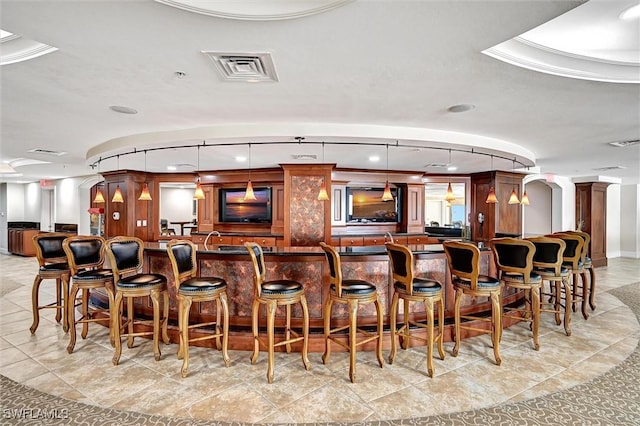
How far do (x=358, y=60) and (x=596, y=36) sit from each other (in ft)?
6.29

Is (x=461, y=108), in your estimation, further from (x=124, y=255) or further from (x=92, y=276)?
(x=92, y=276)

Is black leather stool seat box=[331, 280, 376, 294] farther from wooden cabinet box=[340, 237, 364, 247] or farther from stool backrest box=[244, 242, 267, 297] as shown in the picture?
wooden cabinet box=[340, 237, 364, 247]

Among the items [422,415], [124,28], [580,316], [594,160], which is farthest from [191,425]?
[594,160]

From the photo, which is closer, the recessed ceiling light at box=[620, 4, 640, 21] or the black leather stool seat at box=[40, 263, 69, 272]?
the recessed ceiling light at box=[620, 4, 640, 21]

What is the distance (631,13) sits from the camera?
224cm

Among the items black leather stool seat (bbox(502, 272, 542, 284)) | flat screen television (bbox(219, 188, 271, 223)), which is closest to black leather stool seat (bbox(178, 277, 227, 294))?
black leather stool seat (bbox(502, 272, 542, 284))

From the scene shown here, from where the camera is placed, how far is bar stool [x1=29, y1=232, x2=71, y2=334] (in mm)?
3777

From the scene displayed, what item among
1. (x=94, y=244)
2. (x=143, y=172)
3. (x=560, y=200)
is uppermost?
(x=143, y=172)

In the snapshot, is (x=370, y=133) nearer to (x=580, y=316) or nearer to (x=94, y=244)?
(x=94, y=244)

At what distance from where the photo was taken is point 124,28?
191cm

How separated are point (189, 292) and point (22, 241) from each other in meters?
10.8

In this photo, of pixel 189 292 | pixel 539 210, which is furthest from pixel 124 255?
pixel 539 210

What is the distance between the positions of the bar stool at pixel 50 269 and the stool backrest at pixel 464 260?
4.32 metres

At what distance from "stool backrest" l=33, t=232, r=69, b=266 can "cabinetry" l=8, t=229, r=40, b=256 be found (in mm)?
7909
